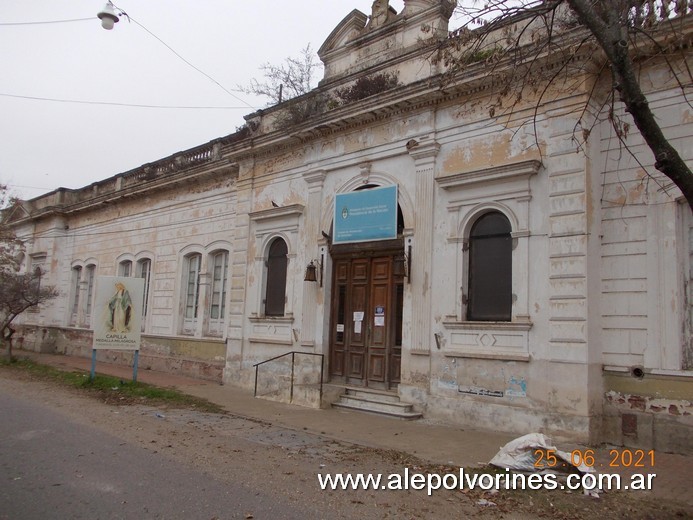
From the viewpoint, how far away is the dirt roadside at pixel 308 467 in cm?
548

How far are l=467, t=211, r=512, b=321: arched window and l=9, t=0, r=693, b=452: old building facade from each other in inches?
1.0

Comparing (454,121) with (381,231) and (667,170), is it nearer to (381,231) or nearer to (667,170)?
(381,231)

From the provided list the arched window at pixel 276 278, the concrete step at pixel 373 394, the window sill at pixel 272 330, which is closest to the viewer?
the concrete step at pixel 373 394

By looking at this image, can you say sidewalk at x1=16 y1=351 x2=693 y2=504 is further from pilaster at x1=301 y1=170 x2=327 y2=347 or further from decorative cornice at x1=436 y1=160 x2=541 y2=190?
decorative cornice at x1=436 y1=160 x2=541 y2=190

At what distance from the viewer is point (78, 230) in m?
23.7

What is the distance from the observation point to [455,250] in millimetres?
10336

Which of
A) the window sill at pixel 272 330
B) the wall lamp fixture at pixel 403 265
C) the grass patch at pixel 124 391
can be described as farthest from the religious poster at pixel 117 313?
the wall lamp fixture at pixel 403 265

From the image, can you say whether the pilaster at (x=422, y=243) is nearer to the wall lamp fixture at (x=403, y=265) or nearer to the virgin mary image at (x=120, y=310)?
the wall lamp fixture at (x=403, y=265)

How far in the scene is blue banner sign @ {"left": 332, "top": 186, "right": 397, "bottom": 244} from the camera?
37.4 feet

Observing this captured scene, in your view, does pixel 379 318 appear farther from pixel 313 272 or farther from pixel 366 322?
pixel 313 272

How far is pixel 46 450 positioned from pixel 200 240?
10594mm

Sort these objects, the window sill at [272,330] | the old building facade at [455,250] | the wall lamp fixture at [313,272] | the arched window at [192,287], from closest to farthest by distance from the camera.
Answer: the old building facade at [455,250] < the wall lamp fixture at [313,272] < the window sill at [272,330] < the arched window at [192,287]

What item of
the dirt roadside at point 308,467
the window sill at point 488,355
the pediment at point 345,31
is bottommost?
the dirt roadside at point 308,467

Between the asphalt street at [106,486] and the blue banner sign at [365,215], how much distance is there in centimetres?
603
